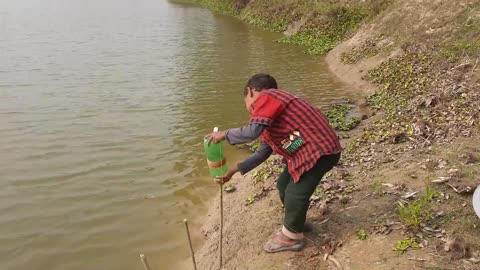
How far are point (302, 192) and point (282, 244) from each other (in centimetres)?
67

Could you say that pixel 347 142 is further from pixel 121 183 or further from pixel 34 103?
pixel 34 103

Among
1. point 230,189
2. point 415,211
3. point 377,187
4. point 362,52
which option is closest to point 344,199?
point 377,187

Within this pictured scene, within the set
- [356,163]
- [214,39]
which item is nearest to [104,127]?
[356,163]

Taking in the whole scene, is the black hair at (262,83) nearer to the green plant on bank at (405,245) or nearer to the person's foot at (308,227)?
the person's foot at (308,227)

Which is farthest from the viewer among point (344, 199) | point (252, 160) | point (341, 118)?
point (341, 118)

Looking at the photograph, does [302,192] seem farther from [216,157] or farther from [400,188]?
[400,188]

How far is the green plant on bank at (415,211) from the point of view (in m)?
4.12

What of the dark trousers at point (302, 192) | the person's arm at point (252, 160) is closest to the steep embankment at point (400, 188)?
the dark trousers at point (302, 192)

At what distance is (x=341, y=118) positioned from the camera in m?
9.54

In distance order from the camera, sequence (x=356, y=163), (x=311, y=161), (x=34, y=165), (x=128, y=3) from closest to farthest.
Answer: (x=311, y=161) → (x=356, y=163) → (x=34, y=165) → (x=128, y=3)

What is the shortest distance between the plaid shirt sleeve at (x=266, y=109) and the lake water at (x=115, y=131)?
2.69 meters

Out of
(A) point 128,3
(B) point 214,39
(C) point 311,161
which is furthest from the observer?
(A) point 128,3

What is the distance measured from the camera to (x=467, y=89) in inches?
327

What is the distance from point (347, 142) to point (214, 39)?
1557 cm
